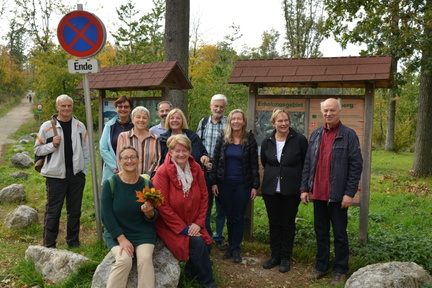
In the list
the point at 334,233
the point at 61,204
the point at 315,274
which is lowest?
the point at 315,274

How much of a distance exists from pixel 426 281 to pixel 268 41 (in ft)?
105

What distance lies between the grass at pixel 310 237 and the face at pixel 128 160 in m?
1.32

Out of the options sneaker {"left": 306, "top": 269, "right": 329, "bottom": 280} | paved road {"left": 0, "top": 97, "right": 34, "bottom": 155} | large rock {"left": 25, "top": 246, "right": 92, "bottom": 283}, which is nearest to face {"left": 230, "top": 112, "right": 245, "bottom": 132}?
sneaker {"left": 306, "top": 269, "right": 329, "bottom": 280}

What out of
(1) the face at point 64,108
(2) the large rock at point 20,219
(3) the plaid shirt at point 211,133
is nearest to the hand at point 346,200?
→ (3) the plaid shirt at point 211,133

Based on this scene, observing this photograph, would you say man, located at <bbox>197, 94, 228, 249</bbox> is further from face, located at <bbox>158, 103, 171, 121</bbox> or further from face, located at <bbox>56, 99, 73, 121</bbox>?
face, located at <bbox>56, 99, 73, 121</bbox>

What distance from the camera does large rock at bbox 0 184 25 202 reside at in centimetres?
848

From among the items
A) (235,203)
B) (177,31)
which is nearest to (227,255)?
(235,203)

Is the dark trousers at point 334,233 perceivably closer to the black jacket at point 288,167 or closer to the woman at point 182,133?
the black jacket at point 288,167

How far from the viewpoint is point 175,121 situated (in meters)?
4.86

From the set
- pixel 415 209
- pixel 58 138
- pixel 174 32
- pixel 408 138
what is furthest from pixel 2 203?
pixel 408 138

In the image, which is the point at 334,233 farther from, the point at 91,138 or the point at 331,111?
the point at 91,138

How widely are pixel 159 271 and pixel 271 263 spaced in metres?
1.73

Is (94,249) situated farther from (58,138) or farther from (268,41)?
(268,41)

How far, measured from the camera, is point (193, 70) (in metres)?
16.2
